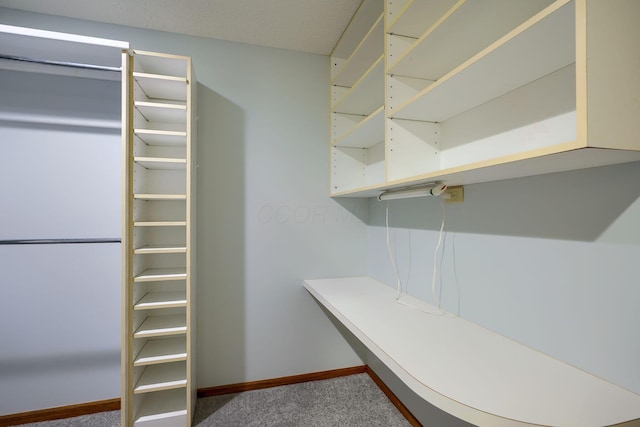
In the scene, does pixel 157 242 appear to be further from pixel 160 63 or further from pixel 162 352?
pixel 160 63

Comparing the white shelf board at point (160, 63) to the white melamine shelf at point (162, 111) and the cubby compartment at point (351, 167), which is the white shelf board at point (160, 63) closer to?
the white melamine shelf at point (162, 111)

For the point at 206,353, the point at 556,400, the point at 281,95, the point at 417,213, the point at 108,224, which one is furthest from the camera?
the point at 281,95

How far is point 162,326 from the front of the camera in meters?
1.64

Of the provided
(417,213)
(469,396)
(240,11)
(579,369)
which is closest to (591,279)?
(579,369)

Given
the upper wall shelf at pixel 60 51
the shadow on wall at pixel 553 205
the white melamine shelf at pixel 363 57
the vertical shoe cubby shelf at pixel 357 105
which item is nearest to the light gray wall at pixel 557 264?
the shadow on wall at pixel 553 205

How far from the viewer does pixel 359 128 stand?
5.43 feet

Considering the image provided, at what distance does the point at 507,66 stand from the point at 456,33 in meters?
0.26

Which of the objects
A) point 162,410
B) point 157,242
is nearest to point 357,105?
point 157,242

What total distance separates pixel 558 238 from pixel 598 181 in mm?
202

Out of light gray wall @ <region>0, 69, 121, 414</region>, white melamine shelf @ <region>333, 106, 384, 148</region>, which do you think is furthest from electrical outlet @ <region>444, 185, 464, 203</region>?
light gray wall @ <region>0, 69, 121, 414</region>

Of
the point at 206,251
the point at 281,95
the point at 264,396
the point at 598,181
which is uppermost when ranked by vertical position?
the point at 281,95

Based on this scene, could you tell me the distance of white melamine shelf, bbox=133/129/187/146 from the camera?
4.95 feet

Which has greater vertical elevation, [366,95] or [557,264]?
[366,95]

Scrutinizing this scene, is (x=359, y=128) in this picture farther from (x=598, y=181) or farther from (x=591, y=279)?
(x=591, y=279)
